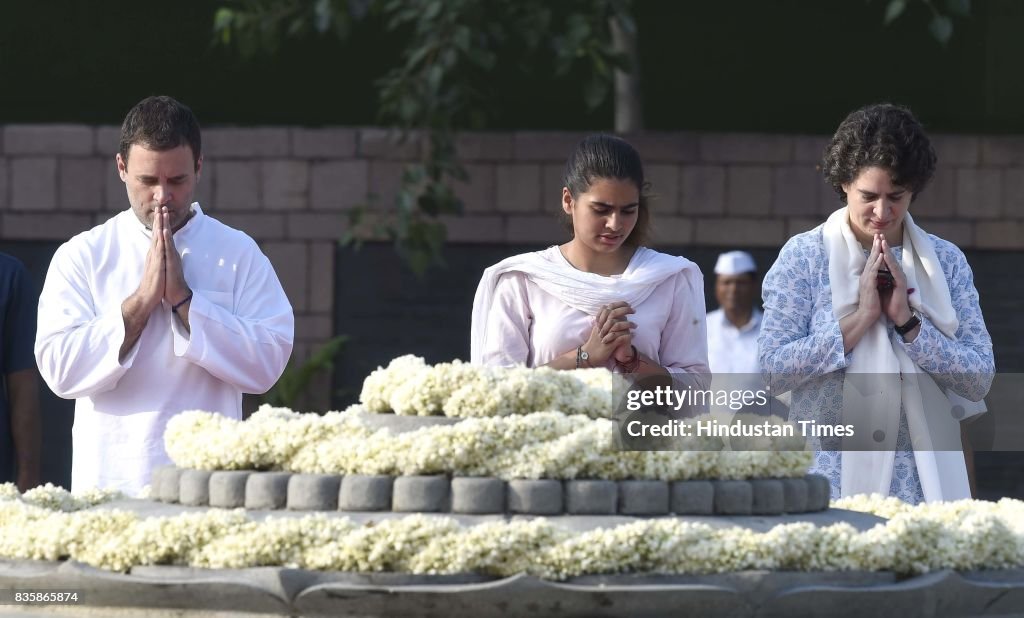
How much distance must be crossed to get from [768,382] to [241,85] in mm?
6256

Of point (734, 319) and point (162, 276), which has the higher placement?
point (734, 319)

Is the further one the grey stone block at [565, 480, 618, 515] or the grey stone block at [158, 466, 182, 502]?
the grey stone block at [158, 466, 182, 502]

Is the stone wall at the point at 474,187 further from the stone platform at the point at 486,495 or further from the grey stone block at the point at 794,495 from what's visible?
the stone platform at the point at 486,495

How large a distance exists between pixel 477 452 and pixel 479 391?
26 cm

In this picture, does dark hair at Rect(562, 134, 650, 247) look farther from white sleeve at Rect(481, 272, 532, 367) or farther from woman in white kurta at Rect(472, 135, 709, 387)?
white sleeve at Rect(481, 272, 532, 367)

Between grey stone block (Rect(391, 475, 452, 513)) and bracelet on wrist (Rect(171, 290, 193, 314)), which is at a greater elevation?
bracelet on wrist (Rect(171, 290, 193, 314))

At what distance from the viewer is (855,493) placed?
16.1 ft

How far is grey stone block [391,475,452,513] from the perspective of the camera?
3.68 meters

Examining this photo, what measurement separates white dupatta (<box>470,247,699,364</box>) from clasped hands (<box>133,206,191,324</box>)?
82 cm

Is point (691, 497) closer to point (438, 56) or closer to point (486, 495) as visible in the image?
point (486, 495)

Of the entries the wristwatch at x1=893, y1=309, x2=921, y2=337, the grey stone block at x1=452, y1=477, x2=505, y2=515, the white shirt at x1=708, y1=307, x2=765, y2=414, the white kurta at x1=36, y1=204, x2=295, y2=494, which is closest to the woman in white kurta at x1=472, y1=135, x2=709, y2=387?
the wristwatch at x1=893, y1=309, x2=921, y2=337

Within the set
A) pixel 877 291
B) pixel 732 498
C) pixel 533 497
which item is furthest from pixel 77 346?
pixel 877 291

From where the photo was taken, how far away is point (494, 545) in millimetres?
3469

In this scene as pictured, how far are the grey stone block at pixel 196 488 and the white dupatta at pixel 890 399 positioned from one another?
186 cm
